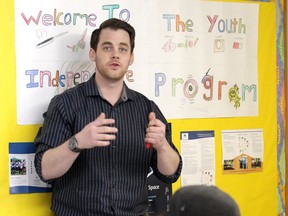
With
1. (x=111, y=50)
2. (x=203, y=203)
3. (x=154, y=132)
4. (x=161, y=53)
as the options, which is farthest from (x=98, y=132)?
(x=203, y=203)

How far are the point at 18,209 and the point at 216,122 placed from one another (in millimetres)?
1206

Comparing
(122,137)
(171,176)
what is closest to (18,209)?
(122,137)

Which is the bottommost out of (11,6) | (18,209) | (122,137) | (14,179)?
(18,209)

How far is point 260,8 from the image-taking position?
108 inches

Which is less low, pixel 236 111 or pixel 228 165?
pixel 236 111

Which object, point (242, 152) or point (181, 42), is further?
point (242, 152)

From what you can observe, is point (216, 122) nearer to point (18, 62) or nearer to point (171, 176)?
point (171, 176)

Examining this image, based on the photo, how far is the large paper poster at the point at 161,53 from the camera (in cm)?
217

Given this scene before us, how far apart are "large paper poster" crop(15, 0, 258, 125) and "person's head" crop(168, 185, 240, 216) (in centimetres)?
154

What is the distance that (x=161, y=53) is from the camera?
8.04ft

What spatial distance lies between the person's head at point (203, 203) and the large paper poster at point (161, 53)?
1.54 meters

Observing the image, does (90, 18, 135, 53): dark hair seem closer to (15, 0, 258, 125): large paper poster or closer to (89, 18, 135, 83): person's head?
(89, 18, 135, 83): person's head

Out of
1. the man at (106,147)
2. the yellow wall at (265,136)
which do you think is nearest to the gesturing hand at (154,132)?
the man at (106,147)

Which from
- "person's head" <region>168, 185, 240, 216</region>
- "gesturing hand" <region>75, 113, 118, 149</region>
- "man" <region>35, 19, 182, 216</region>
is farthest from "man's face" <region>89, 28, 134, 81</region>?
"person's head" <region>168, 185, 240, 216</region>
